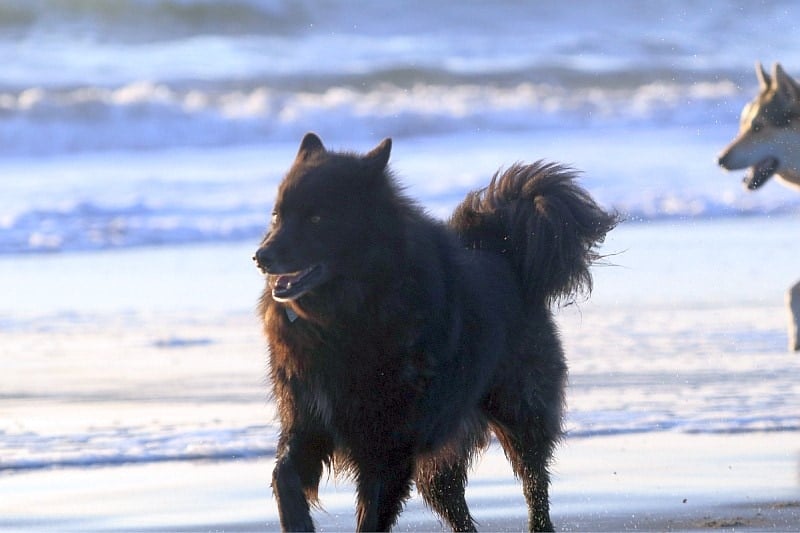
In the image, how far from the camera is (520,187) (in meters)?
5.64

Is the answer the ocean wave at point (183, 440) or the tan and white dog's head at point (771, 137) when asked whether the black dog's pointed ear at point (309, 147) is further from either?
the tan and white dog's head at point (771, 137)

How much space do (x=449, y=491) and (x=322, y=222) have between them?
4.75 feet

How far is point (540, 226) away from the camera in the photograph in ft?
17.8

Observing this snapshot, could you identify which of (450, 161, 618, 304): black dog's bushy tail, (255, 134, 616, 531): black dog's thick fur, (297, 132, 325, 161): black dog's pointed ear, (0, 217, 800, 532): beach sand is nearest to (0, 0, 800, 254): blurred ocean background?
(0, 217, 800, 532): beach sand

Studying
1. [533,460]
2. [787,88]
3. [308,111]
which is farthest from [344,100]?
[533,460]

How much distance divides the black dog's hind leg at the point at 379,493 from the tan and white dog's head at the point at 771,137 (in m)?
2.72

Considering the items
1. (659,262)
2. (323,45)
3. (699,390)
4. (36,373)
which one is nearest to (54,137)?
(323,45)

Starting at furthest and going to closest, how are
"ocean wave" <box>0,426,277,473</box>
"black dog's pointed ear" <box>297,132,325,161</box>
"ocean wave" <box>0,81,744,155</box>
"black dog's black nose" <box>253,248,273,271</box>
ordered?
1. "ocean wave" <box>0,81,744,155</box>
2. "ocean wave" <box>0,426,277,473</box>
3. "black dog's pointed ear" <box>297,132,325,161</box>
4. "black dog's black nose" <box>253,248,273,271</box>

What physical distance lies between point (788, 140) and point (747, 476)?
5.17 ft

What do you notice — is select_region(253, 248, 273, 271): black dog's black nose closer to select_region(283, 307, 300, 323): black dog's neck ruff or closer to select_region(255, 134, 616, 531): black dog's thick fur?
select_region(255, 134, 616, 531): black dog's thick fur

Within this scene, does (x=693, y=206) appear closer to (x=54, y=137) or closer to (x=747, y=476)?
(x=747, y=476)

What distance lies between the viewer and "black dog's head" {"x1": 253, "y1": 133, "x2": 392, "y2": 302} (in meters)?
4.41

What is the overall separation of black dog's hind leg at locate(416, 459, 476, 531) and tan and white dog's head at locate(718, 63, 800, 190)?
211 cm

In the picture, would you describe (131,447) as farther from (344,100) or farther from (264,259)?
(344,100)
